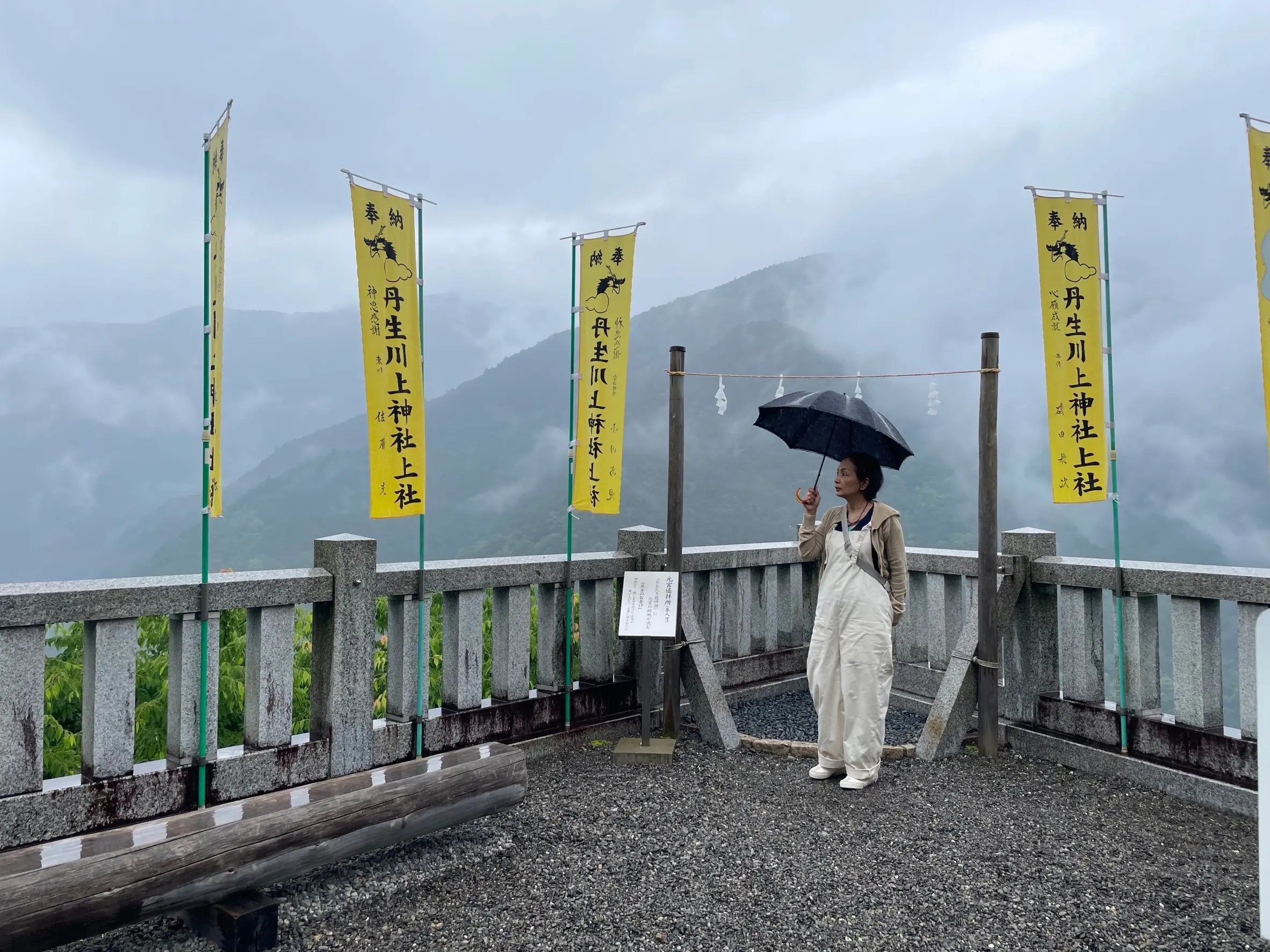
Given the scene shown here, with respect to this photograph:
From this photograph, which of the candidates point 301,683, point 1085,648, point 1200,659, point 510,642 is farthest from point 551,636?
point 1200,659

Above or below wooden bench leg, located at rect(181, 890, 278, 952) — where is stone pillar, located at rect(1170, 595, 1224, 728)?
above

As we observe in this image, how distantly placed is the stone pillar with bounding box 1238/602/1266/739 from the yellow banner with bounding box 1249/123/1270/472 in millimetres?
1268

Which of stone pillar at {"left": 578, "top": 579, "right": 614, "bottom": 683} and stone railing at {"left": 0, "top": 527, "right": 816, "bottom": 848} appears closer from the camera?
stone railing at {"left": 0, "top": 527, "right": 816, "bottom": 848}

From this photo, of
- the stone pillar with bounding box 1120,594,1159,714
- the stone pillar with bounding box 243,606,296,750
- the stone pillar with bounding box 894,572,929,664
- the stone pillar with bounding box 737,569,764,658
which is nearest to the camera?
the stone pillar with bounding box 243,606,296,750

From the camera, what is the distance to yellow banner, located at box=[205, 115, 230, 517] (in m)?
4.10

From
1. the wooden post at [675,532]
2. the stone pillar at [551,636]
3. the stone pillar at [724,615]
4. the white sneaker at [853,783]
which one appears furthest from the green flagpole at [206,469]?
the stone pillar at [724,615]

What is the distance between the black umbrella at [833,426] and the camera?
16.7 feet

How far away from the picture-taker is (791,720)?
6918 mm

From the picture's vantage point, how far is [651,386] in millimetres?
101188

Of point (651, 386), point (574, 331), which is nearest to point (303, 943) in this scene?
point (574, 331)

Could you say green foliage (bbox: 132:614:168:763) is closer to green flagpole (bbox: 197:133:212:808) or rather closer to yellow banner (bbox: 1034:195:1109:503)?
green flagpole (bbox: 197:133:212:808)

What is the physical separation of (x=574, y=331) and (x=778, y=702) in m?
3.75

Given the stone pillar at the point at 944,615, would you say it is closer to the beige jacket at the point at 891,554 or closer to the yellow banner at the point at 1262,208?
the beige jacket at the point at 891,554

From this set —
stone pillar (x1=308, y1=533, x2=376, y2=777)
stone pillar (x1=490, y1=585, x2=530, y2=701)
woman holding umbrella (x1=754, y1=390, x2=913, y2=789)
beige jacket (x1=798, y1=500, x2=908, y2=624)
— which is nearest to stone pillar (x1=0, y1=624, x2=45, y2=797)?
stone pillar (x1=308, y1=533, x2=376, y2=777)
